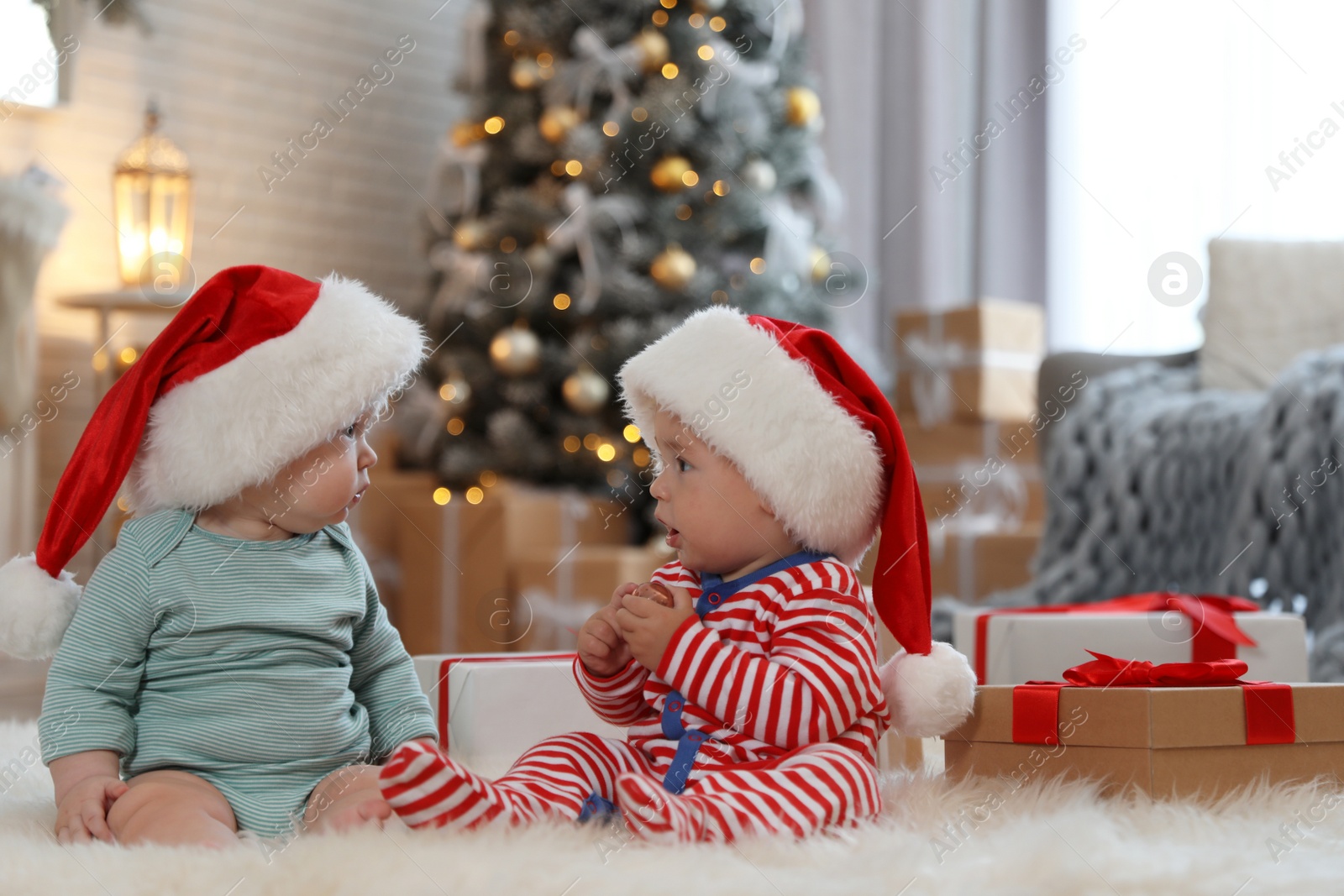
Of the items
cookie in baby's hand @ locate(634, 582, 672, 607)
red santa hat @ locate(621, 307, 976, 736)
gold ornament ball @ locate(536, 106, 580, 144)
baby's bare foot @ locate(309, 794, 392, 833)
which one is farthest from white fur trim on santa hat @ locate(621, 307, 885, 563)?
gold ornament ball @ locate(536, 106, 580, 144)

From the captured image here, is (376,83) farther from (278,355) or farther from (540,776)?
(540,776)

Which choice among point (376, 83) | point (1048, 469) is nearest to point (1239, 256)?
point (1048, 469)

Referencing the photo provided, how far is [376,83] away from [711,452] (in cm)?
259

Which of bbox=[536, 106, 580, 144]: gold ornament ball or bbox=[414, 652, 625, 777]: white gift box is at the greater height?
bbox=[536, 106, 580, 144]: gold ornament ball

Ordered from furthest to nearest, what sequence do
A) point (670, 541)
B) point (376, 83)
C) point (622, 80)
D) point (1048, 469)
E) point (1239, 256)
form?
point (376, 83) → point (622, 80) → point (1239, 256) → point (1048, 469) → point (670, 541)

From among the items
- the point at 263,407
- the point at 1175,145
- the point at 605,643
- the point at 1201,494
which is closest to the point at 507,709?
the point at 605,643

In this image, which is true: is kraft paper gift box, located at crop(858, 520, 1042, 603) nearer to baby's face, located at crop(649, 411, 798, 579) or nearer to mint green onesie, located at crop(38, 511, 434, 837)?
baby's face, located at crop(649, 411, 798, 579)

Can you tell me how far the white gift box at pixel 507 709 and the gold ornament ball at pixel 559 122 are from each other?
1.57 m

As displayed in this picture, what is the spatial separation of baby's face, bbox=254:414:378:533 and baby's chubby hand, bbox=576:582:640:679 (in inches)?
8.1

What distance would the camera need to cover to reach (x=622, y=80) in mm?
2496

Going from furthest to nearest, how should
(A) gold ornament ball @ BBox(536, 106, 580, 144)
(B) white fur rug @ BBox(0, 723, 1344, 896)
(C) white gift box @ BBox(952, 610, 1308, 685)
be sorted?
(A) gold ornament ball @ BBox(536, 106, 580, 144)
(C) white gift box @ BBox(952, 610, 1308, 685)
(B) white fur rug @ BBox(0, 723, 1344, 896)

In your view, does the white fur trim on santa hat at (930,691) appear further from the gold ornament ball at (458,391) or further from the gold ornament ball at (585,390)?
the gold ornament ball at (458,391)

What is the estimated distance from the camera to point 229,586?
0.90 meters

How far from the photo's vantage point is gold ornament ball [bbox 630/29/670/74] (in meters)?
2.44
